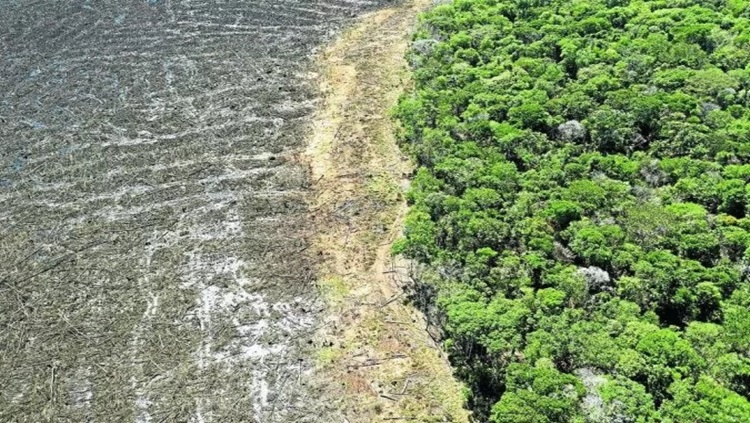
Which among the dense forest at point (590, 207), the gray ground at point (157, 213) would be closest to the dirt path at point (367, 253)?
the gray ground at point (157, 213)

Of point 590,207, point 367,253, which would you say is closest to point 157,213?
point 367,253

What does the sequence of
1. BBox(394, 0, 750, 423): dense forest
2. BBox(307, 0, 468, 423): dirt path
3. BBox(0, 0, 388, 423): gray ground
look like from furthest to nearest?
BBox(0, 0, 388, 423): gray ground, BBox(307, 0, 468, 423): dirt path, BBox(394, 0, 750, 423): dense forest

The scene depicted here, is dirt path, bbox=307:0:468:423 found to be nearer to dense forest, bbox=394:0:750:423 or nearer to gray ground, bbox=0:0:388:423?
gray ground, bbox=0:0:388:423

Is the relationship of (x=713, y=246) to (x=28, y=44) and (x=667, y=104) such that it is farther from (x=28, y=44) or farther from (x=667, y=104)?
(x=28, y=44)

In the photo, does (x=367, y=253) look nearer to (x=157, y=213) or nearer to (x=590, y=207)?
(x=590, y=207)

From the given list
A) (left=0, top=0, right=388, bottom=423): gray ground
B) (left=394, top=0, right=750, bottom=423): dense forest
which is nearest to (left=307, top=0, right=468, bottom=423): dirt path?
(left=0, top=0, right=388, bottom=423): gray ground

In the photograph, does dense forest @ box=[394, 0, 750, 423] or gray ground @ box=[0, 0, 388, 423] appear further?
gray ground @ box=[0, 0, 388, 423]
